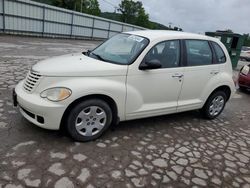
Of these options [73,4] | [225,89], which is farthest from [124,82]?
[73,4]

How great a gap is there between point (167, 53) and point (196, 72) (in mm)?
734

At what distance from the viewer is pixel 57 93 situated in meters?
3.58

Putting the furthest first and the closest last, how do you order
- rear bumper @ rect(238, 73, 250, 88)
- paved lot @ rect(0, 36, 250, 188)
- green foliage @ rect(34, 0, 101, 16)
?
green foliage @ rect(34, 0, 101, 16)
rear bumper @ rect(238, 73, 250, 88)
paved lot @ rect(0, 36, 250, 188)

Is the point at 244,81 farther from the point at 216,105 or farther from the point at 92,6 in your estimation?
the point at 92,6

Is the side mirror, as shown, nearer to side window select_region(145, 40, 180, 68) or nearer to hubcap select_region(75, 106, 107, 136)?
side window select_region(145, 40, 180, 68)

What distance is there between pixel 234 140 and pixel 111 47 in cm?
279

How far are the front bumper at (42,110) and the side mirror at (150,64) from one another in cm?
142

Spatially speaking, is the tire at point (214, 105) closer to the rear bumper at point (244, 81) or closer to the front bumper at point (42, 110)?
the front bumper at point (42, 110)

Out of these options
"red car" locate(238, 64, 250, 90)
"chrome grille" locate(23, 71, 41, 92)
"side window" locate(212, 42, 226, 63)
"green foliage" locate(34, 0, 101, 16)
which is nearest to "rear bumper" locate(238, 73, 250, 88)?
"red car" locate(238, 64, 250, 90)

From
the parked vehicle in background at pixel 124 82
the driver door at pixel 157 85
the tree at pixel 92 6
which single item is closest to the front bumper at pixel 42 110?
the parked vehicle in background at pixel 124 82

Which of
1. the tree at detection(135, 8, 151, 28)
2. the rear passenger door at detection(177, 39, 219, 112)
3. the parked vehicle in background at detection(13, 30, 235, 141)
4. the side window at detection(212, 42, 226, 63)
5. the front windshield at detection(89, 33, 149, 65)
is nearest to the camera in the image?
the parked vehicle in background at detection(13, 30, 235, 141)

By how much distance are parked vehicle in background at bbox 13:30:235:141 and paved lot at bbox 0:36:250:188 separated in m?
0.32

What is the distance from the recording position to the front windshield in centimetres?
427

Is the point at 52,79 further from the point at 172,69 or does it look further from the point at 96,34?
the point at 96,34
